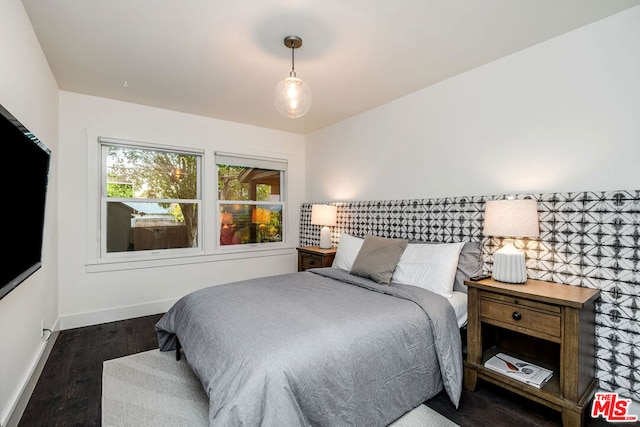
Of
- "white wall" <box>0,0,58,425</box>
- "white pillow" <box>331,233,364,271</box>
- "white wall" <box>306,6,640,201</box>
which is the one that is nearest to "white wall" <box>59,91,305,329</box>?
"white wall" <box>0,0,58,425</box>

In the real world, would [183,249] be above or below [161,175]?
below

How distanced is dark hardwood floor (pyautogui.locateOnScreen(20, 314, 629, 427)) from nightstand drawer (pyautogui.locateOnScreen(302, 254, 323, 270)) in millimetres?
1875

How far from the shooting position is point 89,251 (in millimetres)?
3359

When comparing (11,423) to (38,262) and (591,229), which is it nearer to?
(38,262)

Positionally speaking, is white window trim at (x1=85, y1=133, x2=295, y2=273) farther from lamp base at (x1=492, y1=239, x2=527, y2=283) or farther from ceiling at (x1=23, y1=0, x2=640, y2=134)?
lamp base at (x1=492, y1=239, x2=527, y2=283)

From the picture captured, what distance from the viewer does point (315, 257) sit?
153 inches

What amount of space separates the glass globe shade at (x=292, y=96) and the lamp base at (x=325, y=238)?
2054 millimetres

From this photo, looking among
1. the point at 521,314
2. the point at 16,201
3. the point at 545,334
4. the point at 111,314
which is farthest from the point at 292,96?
the point at 111,314

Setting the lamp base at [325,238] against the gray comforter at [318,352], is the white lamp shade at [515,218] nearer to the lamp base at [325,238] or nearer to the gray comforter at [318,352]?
the gray comforter at [318,352]

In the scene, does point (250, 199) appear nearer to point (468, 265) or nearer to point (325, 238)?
point (325, 238)

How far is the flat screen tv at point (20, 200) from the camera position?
4.70 ft

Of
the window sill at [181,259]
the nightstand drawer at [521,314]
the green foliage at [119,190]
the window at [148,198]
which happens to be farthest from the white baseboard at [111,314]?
the nightstand drawer at [521,314]

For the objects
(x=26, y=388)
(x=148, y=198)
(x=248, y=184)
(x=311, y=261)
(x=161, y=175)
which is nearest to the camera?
(x=26, y=388)

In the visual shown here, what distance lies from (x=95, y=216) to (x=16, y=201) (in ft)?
6.47
